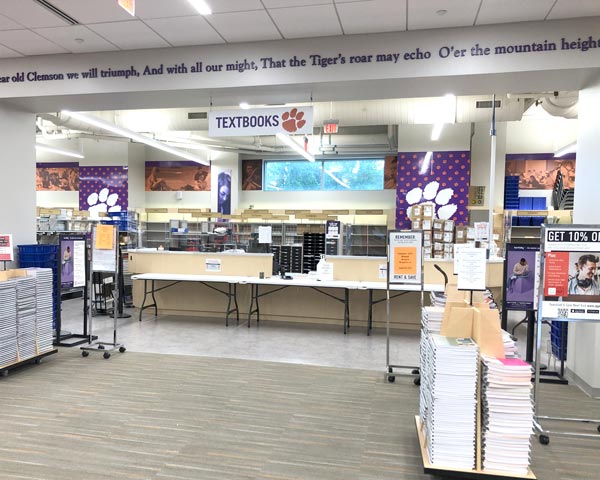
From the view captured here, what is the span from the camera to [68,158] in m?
15.7

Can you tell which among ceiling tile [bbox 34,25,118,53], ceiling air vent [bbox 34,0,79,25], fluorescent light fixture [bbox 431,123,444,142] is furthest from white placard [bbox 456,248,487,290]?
fluorescent light fixture [bbox 431,123,444,142]

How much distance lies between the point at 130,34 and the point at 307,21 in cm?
200

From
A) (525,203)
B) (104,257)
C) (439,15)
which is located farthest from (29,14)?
(525,203)

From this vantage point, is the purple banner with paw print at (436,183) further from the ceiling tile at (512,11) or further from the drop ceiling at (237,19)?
the ceiling tile at (512,11)

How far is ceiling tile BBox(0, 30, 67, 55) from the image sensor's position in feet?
15.3

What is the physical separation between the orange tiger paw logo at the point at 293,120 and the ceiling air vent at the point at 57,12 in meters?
2.40

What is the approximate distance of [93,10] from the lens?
4098 mm

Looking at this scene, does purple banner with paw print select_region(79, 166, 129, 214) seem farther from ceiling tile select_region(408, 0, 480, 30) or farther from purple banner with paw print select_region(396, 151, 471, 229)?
ceiling tile select_region(408, 0, 480, 30)

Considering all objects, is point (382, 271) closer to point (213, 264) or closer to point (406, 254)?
point (406, 254)

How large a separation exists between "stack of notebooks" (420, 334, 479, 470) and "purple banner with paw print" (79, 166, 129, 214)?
45.8 feet

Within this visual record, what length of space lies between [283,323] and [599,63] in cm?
528

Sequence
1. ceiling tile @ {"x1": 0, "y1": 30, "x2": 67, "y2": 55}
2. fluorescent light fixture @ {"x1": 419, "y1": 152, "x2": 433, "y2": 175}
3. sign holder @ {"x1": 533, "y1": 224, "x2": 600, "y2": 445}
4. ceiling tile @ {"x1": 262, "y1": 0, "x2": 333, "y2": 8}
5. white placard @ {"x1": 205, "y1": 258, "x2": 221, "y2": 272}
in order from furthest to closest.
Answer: fluorescent light fixture @ {"x1": 419, "y1": 152, "x2": 433, "y2": 175} < white placard @ {"x1": 205, "y1": 258, "x2": 221, "y2": 272} < ceiling tile @ {"x1": 0, "y1": 30, "x2": 67, "y2": 55} < ceiling tile @ {"x1": 262, "y1": 0, "x2": 333, "y2": 8} < sign holder @ {"x1": 533, "y1": 224, "x2": 600, "y2": 445}

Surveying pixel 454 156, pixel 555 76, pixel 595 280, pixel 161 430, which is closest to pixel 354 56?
pixel 555 76

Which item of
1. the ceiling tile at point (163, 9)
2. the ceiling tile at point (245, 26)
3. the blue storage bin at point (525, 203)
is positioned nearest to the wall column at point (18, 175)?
the ceiling tile at point (163, 9)
